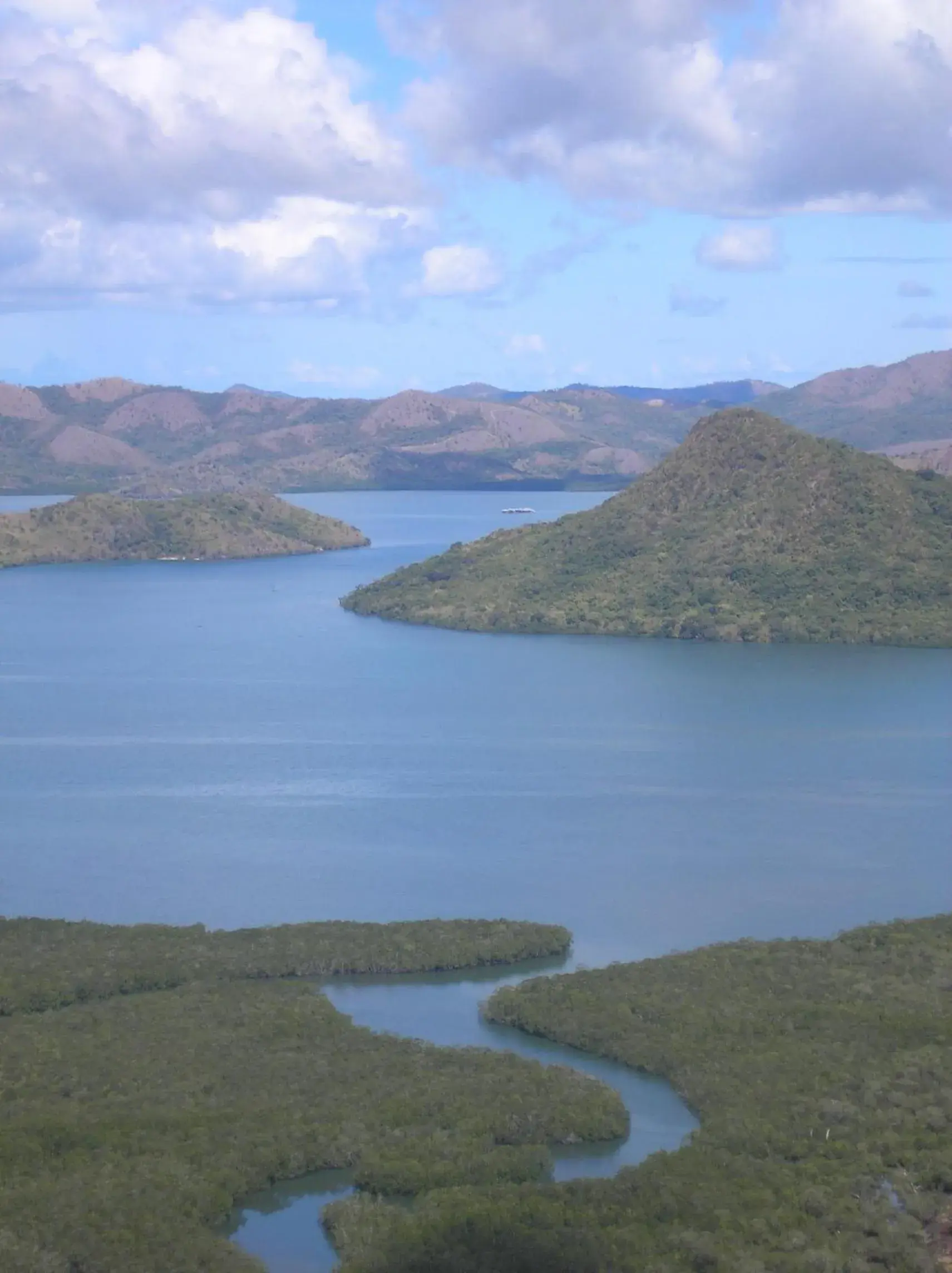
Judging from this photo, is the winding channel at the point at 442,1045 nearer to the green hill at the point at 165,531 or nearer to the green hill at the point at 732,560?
the green hill at the point at 732,560

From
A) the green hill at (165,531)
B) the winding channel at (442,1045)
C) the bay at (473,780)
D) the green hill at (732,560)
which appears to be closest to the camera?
the winding channel at (442,1045)

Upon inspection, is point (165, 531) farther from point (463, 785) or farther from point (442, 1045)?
point (442, 1045)

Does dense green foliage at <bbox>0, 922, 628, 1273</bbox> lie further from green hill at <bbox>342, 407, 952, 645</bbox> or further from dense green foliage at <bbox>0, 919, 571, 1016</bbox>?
green hill at <bbox>342, 407, 952, 645</bbox>

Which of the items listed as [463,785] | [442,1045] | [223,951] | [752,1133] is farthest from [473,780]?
[752,1133]

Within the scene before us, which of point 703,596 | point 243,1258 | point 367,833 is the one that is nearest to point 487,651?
point 703,596

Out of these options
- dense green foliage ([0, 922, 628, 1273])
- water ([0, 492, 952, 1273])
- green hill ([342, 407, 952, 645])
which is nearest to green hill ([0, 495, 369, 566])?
green hill ([342, 407, 952, 645])

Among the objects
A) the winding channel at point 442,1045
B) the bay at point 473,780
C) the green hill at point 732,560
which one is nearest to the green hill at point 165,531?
the green hill at point 732,560
